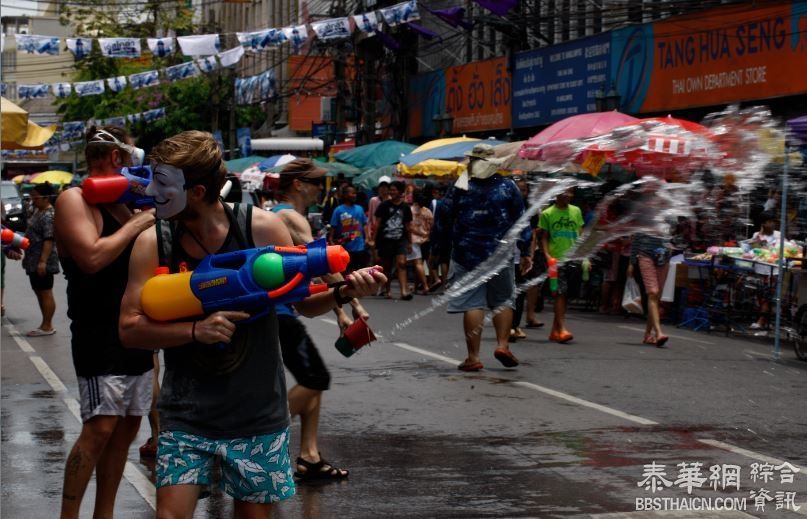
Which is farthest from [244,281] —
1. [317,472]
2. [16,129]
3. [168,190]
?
[16,129]

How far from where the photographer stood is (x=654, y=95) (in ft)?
73.9

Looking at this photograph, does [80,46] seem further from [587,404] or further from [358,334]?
[358,334]

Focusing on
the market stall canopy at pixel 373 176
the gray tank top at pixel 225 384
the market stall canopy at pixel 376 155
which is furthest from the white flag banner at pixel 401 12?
the gray tank top at pixel 225 384

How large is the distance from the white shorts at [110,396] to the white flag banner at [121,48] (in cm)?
2501

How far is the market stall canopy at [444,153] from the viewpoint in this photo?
22.4 metres

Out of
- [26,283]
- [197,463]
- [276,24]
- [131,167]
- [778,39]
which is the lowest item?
[26,283]

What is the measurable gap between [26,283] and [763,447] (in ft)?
63.0

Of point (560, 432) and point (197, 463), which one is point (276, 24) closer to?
point (560, 432)

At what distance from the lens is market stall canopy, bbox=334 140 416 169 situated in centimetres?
2661

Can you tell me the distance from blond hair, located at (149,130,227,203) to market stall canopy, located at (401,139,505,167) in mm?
18102

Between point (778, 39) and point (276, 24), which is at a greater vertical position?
point (276, 24)

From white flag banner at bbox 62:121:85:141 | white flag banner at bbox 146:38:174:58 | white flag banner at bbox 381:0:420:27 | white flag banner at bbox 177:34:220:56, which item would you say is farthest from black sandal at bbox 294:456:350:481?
white flag banner at bbox 62:121:85:141

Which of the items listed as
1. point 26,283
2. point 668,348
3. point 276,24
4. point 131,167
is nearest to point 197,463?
point 131,167

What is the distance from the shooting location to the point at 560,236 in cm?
1437
